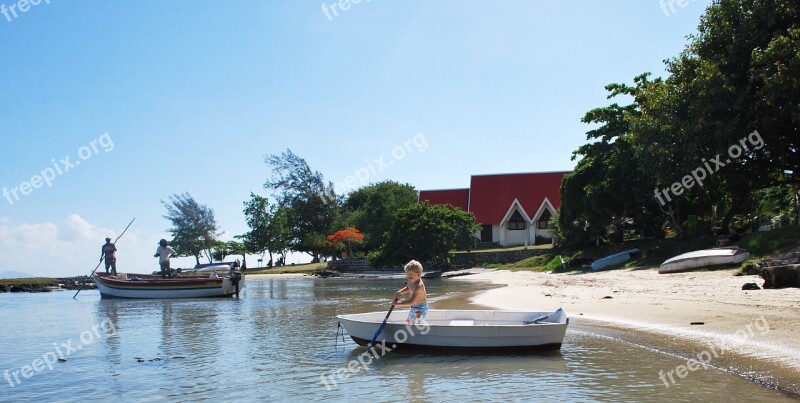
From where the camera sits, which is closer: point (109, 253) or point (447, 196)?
point (109, 253)

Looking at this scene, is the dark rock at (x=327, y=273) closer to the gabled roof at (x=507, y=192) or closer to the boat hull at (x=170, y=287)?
the gabled roof at (x=507, y=192)

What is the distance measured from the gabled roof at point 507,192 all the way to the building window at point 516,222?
1.26 m

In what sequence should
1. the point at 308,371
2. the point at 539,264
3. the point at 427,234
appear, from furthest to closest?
the point at 427,234 → the point at 539,264 → the point at 308,371

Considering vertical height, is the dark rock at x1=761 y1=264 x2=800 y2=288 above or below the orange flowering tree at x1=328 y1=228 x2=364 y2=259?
below

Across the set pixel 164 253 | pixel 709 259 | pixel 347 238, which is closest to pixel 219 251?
pixel 347 238

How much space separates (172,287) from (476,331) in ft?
80.8

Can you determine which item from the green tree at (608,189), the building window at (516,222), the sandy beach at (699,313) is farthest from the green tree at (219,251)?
the sandy beach at (699,313)

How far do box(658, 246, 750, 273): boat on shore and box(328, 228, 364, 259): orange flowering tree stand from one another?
4005 centimetres

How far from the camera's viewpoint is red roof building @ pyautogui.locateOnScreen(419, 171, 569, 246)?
54.2 metres

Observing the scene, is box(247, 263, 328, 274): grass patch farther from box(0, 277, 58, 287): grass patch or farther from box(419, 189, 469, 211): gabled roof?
box(0, 277, 58, 287): grass patch

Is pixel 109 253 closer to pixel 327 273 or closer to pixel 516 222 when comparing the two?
pixel 327 273

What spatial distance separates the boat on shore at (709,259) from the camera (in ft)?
72.4

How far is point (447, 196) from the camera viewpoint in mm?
63406

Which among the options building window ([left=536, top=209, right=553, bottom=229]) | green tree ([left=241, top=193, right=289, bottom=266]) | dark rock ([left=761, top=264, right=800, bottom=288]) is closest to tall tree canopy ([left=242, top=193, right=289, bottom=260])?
green tree ([left=241, top=193, right=289, bottom=266])
